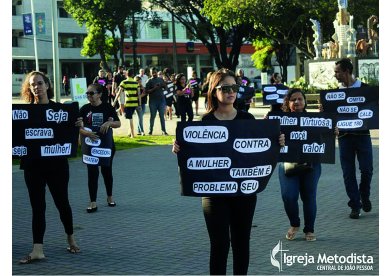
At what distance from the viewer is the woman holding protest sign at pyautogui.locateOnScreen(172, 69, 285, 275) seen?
6.03 meters

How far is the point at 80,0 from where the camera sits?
53.9 m

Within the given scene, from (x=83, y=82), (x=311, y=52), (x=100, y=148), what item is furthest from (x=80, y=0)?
(x=100, y=148)

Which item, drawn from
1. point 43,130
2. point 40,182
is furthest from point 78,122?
point 40,182

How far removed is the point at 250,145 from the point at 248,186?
32 cm

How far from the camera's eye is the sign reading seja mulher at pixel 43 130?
8055mm

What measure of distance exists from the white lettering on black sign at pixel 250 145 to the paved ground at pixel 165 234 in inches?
56.1

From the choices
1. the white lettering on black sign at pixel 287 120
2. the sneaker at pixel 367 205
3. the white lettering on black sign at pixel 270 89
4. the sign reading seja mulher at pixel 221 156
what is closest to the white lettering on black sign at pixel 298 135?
the white lettering on black sign at pixel 287 120

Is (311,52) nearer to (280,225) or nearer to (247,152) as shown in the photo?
(280,225)

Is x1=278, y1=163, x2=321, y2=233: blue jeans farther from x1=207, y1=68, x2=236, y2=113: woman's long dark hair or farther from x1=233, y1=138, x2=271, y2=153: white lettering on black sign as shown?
x1=207, y1=68, x2=236, y2=113: woman's long dark hair

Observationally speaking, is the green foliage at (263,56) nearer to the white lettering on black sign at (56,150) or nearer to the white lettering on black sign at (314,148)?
the white lettering on black sign at (314,148)

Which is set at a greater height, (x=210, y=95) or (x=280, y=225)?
(x=210, y=95)

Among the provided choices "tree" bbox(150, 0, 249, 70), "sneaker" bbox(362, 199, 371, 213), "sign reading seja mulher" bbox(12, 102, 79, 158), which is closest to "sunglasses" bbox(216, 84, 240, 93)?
"sign reading seja mulher" bbox(12, 102, 79, 158)

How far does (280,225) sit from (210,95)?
358 centimetres

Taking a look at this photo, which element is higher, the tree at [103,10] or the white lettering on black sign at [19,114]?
the tree at [103,10]
